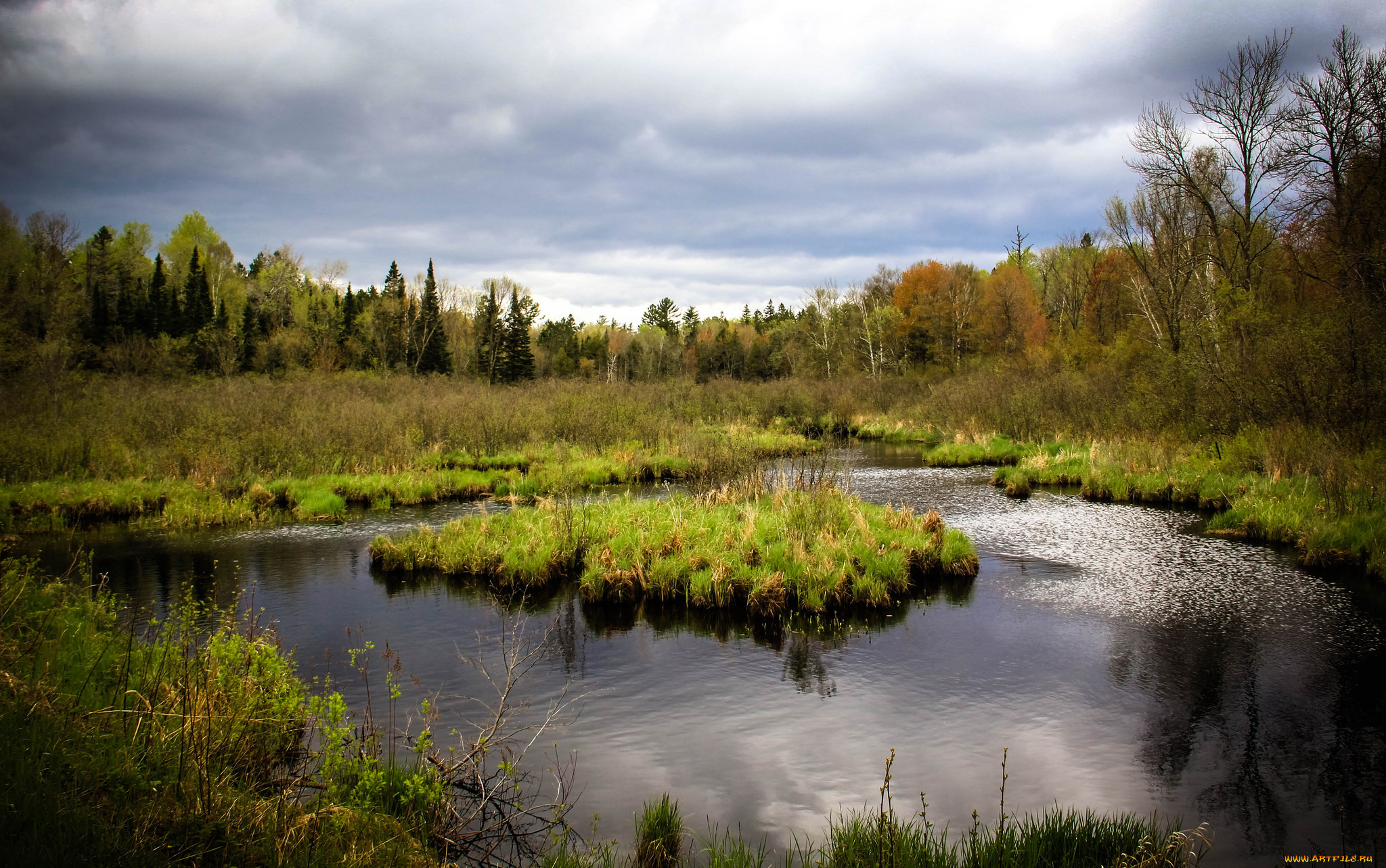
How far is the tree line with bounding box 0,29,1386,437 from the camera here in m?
19.2

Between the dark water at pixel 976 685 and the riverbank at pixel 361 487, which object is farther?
the riverbank at pixel 361 487

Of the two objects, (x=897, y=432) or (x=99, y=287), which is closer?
(x=897, y=432)

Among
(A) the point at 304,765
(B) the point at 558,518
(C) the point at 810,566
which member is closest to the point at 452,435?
(B) the point at 558,518

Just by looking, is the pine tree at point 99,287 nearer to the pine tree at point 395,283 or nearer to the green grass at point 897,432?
the pine tree at point 395,283

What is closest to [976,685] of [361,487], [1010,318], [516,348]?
[361,487]

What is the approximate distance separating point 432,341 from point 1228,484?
6239 centimetres

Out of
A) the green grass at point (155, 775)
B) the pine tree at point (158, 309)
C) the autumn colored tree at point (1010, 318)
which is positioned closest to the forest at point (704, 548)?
the green grass at point (155, 775)

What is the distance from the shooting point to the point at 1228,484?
753 inches

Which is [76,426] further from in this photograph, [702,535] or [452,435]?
[702,535]

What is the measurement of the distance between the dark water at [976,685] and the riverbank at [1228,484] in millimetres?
1033

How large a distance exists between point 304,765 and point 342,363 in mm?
60139

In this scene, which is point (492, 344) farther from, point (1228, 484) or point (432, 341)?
point (1228, 484)

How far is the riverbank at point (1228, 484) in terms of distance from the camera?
546 inches

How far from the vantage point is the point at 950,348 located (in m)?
58.7
